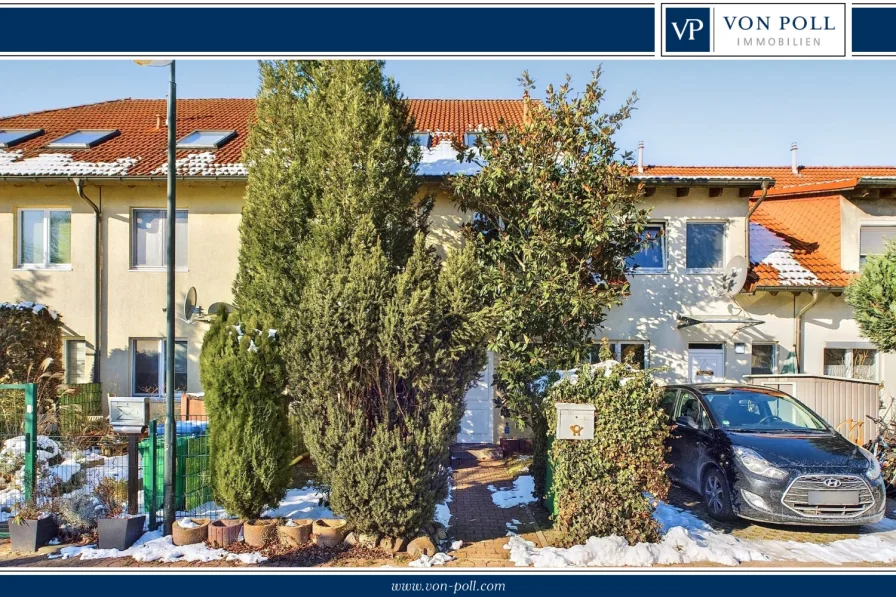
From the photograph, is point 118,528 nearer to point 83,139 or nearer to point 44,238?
point 44,238

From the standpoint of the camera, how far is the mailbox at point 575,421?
6.36m

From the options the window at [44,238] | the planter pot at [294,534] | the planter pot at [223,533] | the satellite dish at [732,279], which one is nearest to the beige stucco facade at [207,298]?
the satellite dish at [732,279]

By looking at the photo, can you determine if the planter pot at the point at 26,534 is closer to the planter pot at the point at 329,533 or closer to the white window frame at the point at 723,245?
the planter pot at the point at 329,533

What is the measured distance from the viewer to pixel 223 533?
632 cm

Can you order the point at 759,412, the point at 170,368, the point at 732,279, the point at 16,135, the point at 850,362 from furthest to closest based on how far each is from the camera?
the point at 16,135 → the point at 850,362 → the point at 732,279 → the point at 759,412 → the point at 170,368

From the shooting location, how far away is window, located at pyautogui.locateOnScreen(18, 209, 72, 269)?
39.4ft

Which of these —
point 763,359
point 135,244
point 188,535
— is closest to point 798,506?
point 763,359

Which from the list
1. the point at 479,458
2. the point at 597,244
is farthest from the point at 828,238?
the point at 479,458

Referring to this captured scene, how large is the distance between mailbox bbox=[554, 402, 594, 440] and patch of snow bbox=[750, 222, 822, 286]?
24.2 feet

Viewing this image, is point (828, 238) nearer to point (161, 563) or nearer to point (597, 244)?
point (597, 244)

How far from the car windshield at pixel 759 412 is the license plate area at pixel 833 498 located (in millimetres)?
1026

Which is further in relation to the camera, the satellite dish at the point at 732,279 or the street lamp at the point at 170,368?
the satellite dish at the point at 732,279

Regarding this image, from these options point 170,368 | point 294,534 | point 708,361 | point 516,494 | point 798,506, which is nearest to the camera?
point 294,534

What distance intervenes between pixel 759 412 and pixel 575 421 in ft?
11.0
